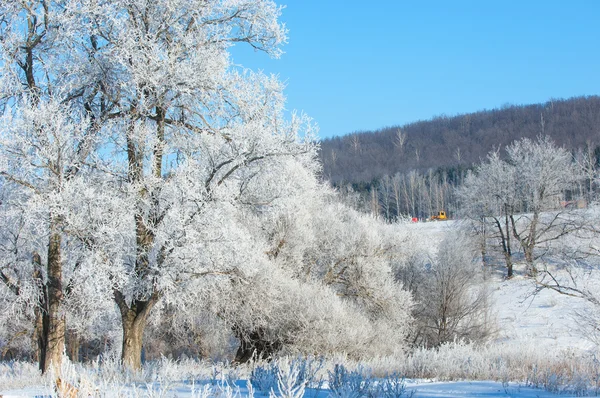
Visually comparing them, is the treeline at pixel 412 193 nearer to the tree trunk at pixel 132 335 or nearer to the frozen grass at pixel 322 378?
the tree trunk at pixel 132 335

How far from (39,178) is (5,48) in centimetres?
258

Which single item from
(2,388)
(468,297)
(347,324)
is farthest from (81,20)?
(468,297)

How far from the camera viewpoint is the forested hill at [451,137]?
129 m

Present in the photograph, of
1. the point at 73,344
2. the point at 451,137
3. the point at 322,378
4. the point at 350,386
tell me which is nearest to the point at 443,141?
the point at 451,137

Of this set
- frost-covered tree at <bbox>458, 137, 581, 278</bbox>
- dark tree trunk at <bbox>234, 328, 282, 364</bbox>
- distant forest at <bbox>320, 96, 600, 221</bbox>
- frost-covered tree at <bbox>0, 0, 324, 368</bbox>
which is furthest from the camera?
distant forest at <bbox>320, 96, 600, 221</bbox>

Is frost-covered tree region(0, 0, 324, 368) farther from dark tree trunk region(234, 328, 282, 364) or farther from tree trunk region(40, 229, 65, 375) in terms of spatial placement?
dark tree trunk region(234, 328, 282, 364)

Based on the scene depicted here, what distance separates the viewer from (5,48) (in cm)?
941

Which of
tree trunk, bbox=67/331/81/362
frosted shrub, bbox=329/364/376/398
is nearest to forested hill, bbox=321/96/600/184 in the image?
tree trunk, bbox=67/331/81/362

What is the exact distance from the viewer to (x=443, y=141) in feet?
494

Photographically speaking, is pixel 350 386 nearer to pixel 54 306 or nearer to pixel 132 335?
pixel 132 335

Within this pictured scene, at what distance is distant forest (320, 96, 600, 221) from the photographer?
117750mm

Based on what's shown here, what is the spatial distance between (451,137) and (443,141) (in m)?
2.35

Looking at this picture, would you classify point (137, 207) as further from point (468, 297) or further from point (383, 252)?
point (468, 297)

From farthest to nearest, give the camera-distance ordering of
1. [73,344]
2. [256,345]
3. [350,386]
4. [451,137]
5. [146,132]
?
[451,137], [73,344], [256,345], [146,132], [350,386]
